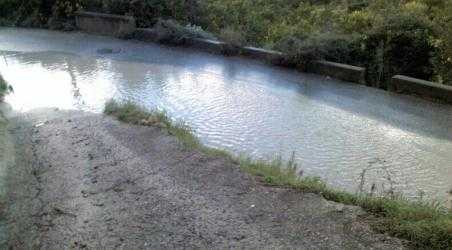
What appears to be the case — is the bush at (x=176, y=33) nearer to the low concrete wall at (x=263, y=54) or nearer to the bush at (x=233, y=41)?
the bush at (x=233, y=41)

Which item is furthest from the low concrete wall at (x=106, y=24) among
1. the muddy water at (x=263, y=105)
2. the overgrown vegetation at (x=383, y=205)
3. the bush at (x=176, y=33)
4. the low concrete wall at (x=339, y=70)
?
the overgrown vegetation at (x=383, y=205)

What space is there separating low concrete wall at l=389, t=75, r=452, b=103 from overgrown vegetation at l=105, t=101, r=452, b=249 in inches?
154

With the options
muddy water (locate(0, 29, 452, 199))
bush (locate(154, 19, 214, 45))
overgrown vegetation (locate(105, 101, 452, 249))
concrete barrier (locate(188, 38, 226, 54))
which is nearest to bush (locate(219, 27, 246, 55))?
concrete barrier (locate(188, 38, 226, 54))

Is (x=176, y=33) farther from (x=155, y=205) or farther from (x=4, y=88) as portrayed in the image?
(x=155, y=205)

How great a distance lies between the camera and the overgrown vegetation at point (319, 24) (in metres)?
9.34

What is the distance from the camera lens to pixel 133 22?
13445 millimetres

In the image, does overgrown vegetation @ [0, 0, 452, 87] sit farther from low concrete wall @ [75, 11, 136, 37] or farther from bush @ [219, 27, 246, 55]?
low concrete wall @ [75, 11, 136, 37]

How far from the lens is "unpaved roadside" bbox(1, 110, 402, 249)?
445 centimetres

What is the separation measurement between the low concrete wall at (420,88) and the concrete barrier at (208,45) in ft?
14.6

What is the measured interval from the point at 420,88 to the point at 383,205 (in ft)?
15.9

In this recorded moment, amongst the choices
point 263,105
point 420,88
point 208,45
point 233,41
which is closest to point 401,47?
point 420,88

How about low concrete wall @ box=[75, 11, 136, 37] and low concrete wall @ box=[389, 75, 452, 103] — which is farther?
low concrete wall @ box=[75, 11, 136, 37]

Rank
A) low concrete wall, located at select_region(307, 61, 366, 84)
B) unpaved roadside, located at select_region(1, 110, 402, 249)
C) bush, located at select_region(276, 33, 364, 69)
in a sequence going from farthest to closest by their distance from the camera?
bush, located at select_region(276, 33, 364, 69), low concrete wall, located at select_region(307, 61, 366, 84), unpaved roadside, located at select_region(1, 110, 402, 249)

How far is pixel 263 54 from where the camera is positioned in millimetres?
11078
